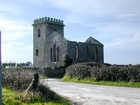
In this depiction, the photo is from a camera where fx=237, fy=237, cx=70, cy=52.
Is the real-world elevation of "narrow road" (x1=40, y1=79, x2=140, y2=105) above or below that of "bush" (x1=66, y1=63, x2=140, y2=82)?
below

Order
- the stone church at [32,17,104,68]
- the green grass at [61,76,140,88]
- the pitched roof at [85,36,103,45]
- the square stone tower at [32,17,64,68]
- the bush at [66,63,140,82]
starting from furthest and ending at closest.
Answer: the square stone tower at [32,17,64,68]
the pitched roof at [85,36,103,45]
the stone church at [32,17,104,68]
the bush at [66,63,140,82]
the green grass at [61,76,140,88]

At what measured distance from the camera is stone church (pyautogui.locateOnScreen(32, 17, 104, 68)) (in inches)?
1539

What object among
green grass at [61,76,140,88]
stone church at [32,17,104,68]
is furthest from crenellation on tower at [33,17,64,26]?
green grass at [61,76,140,88]

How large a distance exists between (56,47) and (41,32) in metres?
9.98

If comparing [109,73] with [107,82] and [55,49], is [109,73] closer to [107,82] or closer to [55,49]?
[107,82]

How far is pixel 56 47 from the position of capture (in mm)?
40906

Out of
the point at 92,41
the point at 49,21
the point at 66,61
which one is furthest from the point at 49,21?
the point at 66,61

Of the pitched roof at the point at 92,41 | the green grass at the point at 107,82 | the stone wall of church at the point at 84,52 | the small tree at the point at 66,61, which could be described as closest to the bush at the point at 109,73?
the green grass at the point at 107,82

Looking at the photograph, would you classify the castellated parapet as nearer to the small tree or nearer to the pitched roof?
the pitched roof

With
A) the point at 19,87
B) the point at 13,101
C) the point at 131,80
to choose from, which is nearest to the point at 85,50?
the point at 131,80

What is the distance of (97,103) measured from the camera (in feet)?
34.9

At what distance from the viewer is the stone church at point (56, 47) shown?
128 feet

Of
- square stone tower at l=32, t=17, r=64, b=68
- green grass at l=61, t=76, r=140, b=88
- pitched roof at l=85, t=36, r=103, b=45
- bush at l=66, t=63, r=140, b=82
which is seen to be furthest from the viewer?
square stone tower at l=32, t=17, r=64, b=68

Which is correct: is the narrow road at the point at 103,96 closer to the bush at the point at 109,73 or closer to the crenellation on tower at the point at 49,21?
the bush at the point at 109,73
